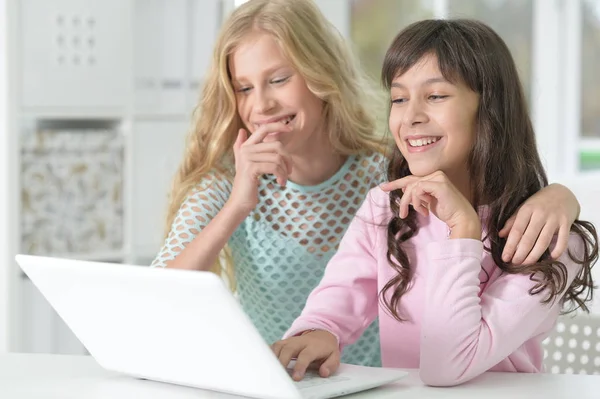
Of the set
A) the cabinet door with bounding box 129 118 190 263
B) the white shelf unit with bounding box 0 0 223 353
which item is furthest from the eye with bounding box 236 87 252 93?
the cabinet door with bounding box 129 118 190 263

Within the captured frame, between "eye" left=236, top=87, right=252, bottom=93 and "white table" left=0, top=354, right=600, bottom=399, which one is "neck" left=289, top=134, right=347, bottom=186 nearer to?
"eye" left=236, top=87, right=252, bottom=93

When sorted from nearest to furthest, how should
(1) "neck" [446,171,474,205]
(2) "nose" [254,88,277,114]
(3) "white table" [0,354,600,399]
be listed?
(3) "white table" [0,354,600,399] < (1) "neck" [446,171,474,205] < (2) "nose" [254,88,277,114]

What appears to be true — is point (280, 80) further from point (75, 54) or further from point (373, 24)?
point (373, 24)

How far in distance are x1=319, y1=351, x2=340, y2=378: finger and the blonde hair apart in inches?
26.6

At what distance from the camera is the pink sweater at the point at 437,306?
1215 millimetres

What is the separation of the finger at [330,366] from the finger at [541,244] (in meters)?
0.29

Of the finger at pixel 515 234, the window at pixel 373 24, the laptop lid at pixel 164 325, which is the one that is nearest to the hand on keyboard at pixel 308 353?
the laptop lid at pixel 164 325

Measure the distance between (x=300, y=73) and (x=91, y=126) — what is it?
4.68ft

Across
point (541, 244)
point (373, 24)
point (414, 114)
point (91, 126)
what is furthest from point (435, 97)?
point (373, 24)

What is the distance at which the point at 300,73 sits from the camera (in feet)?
5.71

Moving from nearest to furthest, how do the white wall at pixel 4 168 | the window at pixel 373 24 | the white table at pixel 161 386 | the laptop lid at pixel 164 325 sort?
the laptop lid at pixel 164 325 → the white table at pixel 161 386 → the white wall at pixel 4 168 → the window at pixel 373 24

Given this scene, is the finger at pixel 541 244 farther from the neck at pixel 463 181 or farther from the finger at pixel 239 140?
the finger at pixel 239 140

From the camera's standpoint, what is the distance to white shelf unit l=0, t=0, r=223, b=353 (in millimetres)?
2652

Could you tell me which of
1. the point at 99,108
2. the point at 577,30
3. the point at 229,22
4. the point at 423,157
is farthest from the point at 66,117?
the point at 577,30
